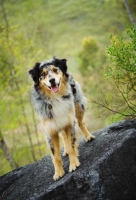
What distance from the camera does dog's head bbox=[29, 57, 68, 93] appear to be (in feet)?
18.2

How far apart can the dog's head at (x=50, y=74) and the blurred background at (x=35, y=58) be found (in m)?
1.33

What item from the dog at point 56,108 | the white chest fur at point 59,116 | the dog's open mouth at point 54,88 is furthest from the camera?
the white chest fur at point 59,116

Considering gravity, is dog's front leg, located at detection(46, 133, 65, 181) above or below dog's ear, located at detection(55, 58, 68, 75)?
below

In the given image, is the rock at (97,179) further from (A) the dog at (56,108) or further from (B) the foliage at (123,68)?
(B) the foliage at (123,68)

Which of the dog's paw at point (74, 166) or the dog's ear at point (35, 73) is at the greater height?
the dog's ear at point (35, 73)

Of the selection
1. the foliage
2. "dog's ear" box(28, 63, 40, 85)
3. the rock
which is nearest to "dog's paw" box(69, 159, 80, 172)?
the rock

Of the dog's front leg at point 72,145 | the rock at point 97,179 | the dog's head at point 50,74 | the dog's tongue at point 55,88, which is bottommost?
the rock at point 97,179

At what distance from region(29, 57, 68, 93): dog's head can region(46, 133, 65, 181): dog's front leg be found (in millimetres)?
1128

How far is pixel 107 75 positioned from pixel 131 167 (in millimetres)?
2377

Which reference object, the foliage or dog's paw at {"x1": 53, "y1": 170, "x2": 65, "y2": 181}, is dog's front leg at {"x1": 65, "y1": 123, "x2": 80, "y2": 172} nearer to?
dog's paw at {"x1": 53, "y1": 170, "x2": 65, "y2": 181}

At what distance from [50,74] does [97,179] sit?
8.07 feet

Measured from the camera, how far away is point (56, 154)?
592 cm

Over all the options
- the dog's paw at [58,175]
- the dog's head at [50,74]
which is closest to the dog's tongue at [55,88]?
the dog's head at [50,74]

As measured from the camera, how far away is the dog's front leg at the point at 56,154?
5.81 metres
